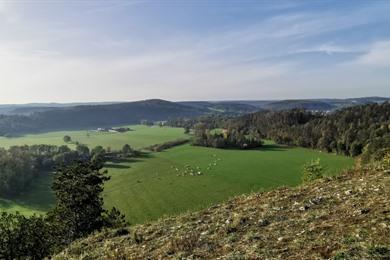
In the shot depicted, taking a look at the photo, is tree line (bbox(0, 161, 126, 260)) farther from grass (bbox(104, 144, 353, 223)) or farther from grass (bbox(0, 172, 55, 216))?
grass (bbox(0, 172, 55, 216))

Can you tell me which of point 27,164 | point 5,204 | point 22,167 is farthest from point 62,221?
point 27,164

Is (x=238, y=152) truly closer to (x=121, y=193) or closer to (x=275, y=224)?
(x=121, y=193)

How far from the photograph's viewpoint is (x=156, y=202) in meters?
110

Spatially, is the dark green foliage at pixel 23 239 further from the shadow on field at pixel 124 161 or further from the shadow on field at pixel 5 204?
the shadow on field at pixel 124 161

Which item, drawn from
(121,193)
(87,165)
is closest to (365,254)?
(87,165)

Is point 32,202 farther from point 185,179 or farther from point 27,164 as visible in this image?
point 185,179

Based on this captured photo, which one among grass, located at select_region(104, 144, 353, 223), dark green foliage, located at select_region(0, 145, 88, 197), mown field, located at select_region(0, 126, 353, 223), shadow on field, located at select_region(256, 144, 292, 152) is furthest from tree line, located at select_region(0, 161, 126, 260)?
shadow on field, located at select_region(256, 144, 292, 152)

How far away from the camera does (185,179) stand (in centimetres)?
14050

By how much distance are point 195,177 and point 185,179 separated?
4.65 meters

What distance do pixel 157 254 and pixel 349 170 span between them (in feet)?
46.5

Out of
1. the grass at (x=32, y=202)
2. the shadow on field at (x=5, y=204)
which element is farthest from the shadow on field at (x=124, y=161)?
the shadow on field at (x=5, y=204)

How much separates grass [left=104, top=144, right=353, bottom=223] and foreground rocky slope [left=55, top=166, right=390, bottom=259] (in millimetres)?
68673

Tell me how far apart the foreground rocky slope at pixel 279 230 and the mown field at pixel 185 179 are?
227 feet

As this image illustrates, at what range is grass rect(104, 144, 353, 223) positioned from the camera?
109625 millimetres
